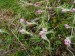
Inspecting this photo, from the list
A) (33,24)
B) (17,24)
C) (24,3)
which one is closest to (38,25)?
(33,24)

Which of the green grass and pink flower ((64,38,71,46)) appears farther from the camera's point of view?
the green grass

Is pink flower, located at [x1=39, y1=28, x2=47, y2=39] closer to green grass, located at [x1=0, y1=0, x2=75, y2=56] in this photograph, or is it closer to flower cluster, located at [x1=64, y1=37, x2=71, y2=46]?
green grass, located at [x1=0, y1=0, x2=75, y2=56]

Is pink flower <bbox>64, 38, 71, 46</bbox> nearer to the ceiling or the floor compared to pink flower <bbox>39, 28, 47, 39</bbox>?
nearer to the floor

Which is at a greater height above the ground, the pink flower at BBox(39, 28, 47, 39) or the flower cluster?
the pink flower at BBox(39, 28, 47, 39)

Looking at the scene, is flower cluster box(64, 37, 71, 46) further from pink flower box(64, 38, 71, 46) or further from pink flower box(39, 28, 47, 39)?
pink flower box(39, 28, 47, 39)

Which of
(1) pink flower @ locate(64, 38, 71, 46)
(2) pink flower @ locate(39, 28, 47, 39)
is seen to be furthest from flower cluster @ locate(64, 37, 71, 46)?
(2) pink flower @ locate(39, 28, 47, 39)

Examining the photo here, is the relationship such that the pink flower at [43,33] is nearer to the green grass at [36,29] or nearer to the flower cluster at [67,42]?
the green grass at [36,29]

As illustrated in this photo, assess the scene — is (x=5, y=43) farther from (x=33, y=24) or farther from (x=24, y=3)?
(x=24, y=3)

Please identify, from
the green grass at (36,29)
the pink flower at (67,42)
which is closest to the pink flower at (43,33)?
the green grass at (36,29)

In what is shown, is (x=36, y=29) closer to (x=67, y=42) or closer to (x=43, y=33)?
(x=43, y=33)

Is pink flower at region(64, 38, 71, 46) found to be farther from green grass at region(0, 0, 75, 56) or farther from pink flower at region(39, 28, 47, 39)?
pink flower at region(39, 28, 47, 39)

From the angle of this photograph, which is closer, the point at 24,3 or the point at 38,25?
the point at 38,25
